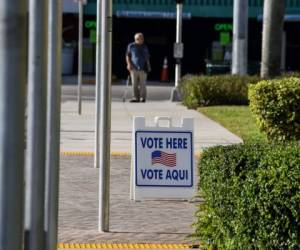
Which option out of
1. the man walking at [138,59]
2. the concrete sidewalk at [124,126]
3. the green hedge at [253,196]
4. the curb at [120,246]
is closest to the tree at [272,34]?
the concrete sidewalk at [124,126]

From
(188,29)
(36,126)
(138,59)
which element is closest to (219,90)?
(138,59)

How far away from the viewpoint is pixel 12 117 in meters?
4.61

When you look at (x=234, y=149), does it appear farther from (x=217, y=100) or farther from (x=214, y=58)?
(x=214, y=58)

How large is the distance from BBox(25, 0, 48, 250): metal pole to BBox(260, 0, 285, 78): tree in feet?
53.1

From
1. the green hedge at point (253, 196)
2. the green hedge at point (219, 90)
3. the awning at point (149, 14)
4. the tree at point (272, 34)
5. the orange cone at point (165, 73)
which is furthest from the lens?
the orange cone at point (165, 73)

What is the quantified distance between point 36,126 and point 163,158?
4.54 metres

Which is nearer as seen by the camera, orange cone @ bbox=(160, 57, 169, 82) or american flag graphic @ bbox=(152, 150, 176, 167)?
american flag graphic @ bbox=(152, 150, 176, 167)

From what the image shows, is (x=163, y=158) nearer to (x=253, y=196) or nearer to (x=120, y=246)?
(x=120, y=246)

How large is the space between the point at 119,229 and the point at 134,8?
113 feet

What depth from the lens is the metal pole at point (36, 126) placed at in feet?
16.3

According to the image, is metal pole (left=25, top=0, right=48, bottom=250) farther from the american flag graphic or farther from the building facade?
the building facade

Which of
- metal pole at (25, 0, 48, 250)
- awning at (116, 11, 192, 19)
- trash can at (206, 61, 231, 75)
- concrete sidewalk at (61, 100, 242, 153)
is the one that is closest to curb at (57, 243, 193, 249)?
metal pole at (25, 0, 48, 250)

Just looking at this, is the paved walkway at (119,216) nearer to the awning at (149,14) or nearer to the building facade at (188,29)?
the awning at (149,14)

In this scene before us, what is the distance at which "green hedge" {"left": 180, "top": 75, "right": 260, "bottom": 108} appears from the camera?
74.0 ft
